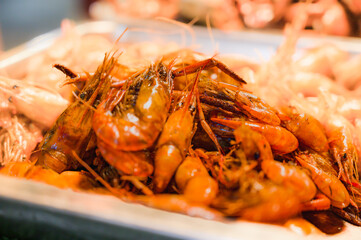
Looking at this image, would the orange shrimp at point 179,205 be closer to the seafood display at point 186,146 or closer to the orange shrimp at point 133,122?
the seafood display at point 186,146

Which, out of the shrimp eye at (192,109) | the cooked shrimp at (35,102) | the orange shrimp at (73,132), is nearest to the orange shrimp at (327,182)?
the shrimp eye at (192,109)

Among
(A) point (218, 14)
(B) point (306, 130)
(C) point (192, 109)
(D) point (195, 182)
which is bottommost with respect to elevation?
(A) point (218, 14)

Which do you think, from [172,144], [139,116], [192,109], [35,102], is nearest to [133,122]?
[139,116]

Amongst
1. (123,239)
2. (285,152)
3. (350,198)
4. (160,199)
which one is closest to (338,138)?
(350,198)

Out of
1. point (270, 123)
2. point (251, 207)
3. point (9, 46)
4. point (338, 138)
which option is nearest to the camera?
point (251, 207)

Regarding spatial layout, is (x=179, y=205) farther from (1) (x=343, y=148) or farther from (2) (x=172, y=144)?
(1) (x=343, y=148)

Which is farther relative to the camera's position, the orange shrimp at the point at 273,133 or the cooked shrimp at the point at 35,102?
the cooked shrimp at the point at 35,102

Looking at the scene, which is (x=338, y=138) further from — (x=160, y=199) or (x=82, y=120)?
(x=82, y=120)
